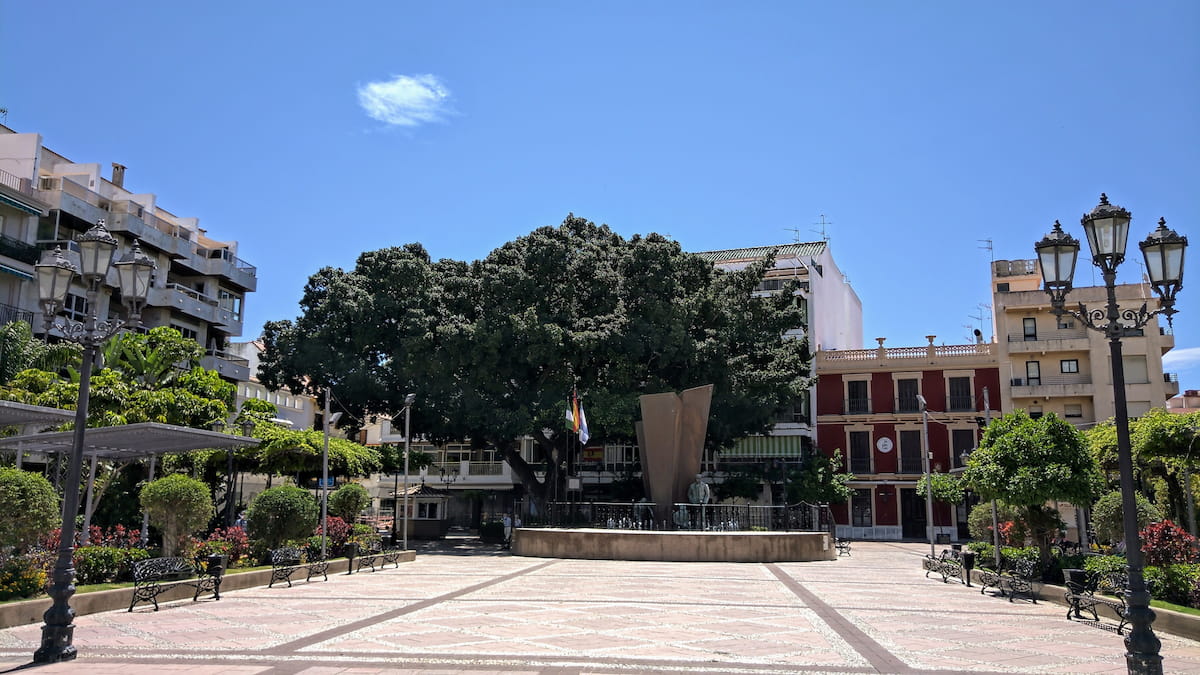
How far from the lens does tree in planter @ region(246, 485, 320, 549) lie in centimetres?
1845

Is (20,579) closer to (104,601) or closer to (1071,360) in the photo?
(104,601)

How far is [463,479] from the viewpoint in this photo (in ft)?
152

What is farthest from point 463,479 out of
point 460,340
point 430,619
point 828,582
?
point 430,619

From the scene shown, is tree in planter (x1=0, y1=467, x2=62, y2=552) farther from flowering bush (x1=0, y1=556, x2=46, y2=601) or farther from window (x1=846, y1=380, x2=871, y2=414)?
window (x1=846, y1=380, x2=871, y2=414)

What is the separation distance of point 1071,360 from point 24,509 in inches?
1673

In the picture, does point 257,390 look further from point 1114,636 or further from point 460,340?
point 1114,636

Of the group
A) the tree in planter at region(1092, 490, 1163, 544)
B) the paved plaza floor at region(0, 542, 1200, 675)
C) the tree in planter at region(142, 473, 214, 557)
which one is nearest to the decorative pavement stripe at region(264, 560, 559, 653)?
the paved plaza floor at region(0, 542, 1200, 675)

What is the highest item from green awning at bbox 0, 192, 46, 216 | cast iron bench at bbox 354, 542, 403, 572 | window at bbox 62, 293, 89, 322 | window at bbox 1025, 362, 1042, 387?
green awning at bbox 0, 192, 46, 216

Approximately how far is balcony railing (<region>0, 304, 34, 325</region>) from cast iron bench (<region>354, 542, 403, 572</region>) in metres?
16.7

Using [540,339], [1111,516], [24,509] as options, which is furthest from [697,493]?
[24,509]

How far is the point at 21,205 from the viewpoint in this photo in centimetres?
2964

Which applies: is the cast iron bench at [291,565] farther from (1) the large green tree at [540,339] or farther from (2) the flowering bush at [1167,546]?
(2) the flowering bush at [1167,546]

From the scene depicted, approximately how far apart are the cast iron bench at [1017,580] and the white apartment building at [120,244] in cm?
2515

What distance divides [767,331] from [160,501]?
24348 mm
